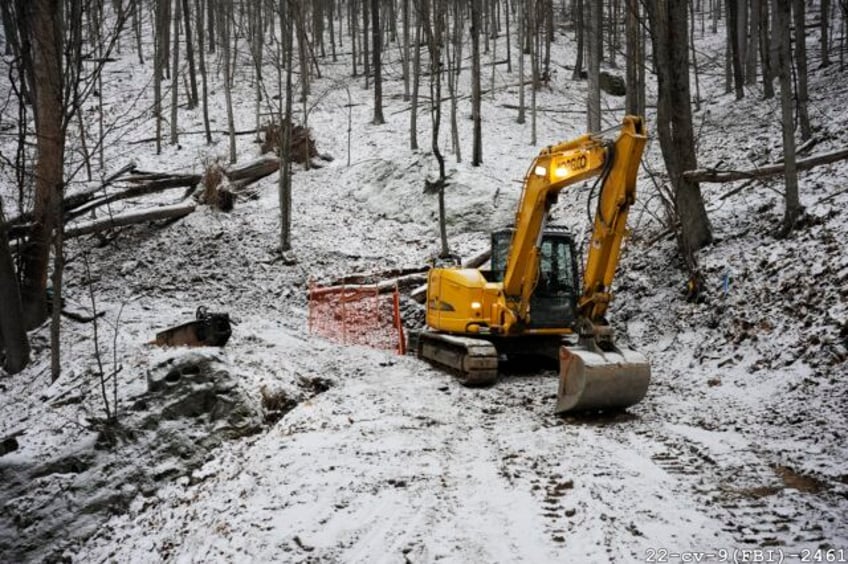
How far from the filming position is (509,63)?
3522cm

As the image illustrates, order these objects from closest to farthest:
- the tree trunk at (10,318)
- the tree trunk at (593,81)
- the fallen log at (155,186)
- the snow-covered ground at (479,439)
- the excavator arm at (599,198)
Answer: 1. the snow-covered ground at (479,439)
2. the excavator arm at (599,198)
3. the tree trunk at (10,318)
4. the fallen log at (155,186)
5. the tree trunk at (593,81)

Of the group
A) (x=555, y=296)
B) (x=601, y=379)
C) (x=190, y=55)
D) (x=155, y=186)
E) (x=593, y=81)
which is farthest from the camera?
(x=190, y=55)

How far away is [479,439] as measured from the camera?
6.69 metres

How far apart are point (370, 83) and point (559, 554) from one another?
34351 mm

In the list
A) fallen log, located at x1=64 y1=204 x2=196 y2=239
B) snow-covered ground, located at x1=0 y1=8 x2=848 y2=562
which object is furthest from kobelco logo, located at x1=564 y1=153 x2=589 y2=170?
fallen log, located at x1=64 y1=204 x2=196 y2=239

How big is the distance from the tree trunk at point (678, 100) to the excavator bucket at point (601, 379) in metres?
4.98

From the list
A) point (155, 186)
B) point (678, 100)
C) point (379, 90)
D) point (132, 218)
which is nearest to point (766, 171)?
point (678, 100)

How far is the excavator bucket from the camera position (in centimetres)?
700

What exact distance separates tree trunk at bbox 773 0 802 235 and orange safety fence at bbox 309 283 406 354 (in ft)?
25.2

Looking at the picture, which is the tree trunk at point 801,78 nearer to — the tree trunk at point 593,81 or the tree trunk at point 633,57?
the tree trunk at point 633,57

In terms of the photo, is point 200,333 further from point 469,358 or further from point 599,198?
point 599,198

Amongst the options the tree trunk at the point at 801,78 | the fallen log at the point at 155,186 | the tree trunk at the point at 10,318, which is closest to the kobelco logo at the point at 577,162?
the tree trunk at the point at 801,78

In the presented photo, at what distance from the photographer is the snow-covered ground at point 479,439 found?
4.52 m

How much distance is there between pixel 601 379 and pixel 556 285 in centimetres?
312
